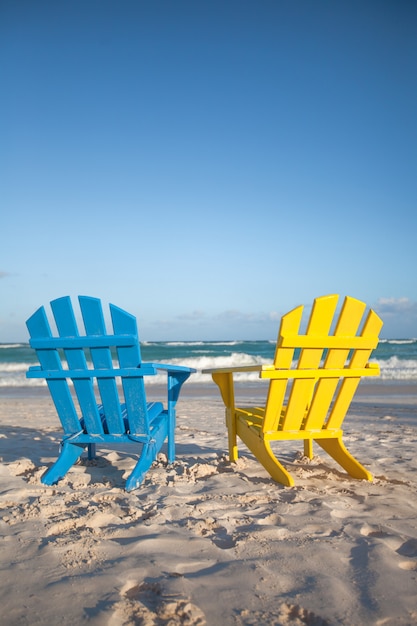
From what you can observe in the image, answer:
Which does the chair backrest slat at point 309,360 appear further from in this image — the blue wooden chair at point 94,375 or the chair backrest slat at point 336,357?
the blue wooden chair at point 94,375

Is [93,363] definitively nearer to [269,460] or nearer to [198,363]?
[269,460]

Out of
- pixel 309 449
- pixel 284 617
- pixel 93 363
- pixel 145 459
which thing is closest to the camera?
pixel 284 617

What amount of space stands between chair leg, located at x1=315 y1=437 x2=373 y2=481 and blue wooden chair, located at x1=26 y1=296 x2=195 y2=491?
1304 millimetres

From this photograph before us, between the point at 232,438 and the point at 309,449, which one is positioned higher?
the point at 232,438

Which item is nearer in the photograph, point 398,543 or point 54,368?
point 398,543

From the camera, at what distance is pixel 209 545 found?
2.04m

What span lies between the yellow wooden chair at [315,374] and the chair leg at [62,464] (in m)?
1.30

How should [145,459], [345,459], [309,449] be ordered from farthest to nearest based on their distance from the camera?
[309,449] → [345,459] → [145,459]

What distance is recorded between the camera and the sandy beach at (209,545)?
5.07 ft

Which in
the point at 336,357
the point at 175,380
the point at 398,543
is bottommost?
the point at 398,543

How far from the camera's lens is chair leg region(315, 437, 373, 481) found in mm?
3135

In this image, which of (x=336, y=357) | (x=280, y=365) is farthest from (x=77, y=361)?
(x=336, y=357)

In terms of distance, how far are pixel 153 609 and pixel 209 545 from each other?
21.3 inches

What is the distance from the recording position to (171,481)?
3.09 m
